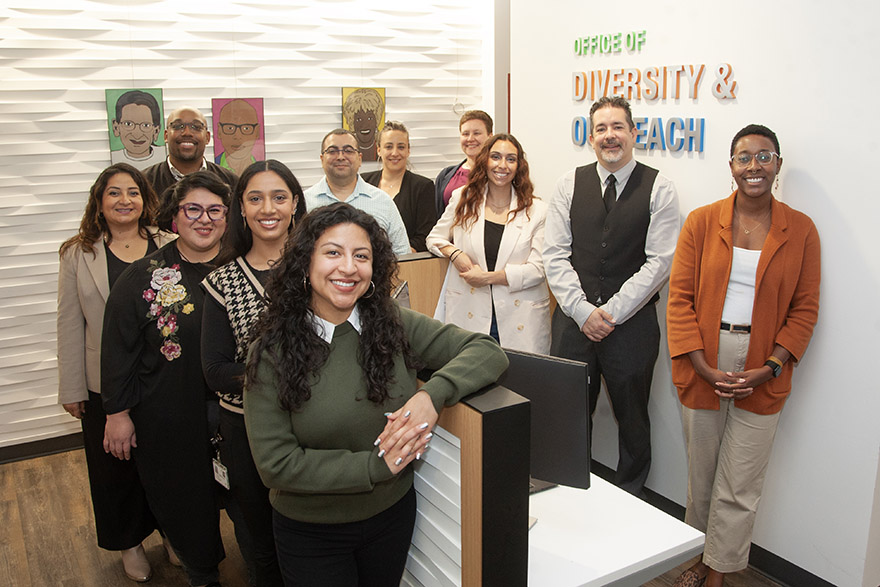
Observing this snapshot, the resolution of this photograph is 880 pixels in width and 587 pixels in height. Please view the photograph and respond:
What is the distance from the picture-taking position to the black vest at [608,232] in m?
3.70

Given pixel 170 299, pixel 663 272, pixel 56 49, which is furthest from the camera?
pixel 56 49

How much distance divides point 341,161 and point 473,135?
106 cm

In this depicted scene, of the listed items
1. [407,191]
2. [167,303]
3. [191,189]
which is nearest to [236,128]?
[407,191]

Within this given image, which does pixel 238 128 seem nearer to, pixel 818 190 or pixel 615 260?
pixel 615 260

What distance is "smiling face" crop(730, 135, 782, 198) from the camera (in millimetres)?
3113

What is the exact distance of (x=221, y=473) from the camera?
2.86 m

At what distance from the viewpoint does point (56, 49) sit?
15.6ft

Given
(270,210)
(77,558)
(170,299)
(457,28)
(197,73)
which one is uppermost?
(457,28)

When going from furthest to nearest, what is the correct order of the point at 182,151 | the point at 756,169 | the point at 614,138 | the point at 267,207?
the point at 182,151 → the point at 614,138 → the point at 756,169 → the point at 267,207

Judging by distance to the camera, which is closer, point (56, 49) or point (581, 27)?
point (581, 27)

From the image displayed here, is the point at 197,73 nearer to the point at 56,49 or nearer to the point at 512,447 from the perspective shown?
the point at 56,49

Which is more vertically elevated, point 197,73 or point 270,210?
point 197,73

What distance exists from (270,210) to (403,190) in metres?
2.39

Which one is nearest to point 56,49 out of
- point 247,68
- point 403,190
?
point 247,68
